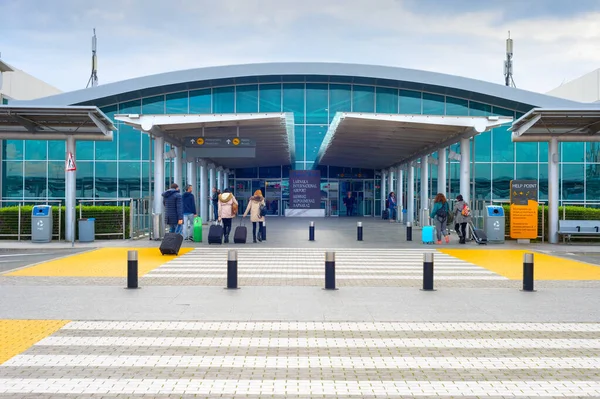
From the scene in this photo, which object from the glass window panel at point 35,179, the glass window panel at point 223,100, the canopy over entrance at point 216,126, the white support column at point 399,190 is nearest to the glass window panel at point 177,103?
the glass window panel at point 223,100

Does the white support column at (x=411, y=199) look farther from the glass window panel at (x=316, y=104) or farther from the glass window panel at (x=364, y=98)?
the glass window panel at (x=316, y=104)

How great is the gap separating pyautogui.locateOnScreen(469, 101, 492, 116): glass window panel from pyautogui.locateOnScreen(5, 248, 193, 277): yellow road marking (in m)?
A: 29.7

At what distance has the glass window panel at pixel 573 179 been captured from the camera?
41844 mm

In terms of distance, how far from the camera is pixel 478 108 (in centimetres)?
4338

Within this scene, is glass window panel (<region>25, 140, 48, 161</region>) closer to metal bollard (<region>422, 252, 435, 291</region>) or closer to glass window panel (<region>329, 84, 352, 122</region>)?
glass window panel (<region>329, 84, 352, 122</region>)

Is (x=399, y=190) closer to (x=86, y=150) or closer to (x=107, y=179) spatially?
(x=107, y=179)

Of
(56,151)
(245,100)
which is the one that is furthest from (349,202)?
(56,151)

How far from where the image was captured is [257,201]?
70.7ft

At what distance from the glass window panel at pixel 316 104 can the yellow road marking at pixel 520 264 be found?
83.4 feet

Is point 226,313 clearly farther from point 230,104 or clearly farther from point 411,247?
point 230,104

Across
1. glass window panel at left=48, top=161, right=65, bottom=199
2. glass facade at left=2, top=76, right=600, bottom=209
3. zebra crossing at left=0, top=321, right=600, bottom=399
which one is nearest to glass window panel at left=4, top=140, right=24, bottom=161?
glass facade at left=2, top=76, right=600, bottom=209

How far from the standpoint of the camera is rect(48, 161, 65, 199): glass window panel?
41.5 meters

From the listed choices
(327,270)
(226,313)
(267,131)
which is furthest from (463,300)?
(267,131)

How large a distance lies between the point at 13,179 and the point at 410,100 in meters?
26.5
